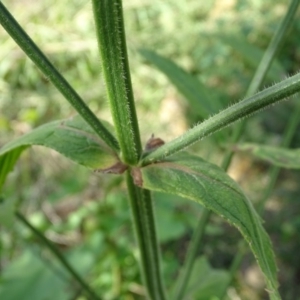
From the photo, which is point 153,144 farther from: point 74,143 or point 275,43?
point 275,43

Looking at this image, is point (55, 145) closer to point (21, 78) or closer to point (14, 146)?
point (14, 146)

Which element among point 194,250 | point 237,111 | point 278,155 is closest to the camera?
point 237,111

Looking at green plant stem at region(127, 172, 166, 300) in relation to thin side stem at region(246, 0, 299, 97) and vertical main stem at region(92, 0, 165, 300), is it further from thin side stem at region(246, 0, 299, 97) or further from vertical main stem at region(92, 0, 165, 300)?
thin side stem at region(246, 0, 299, 97)

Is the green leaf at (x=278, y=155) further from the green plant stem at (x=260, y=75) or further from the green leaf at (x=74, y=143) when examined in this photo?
the green leaf at (x=74, y=143)

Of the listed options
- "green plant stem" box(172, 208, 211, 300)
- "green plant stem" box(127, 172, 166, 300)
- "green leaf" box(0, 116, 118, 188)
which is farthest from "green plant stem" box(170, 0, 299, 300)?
"green leaf" box(0, 116, 118, 188)

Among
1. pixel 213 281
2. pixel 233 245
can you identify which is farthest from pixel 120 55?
pixel 233 245

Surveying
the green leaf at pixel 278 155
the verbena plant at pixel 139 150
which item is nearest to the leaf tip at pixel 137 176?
the verbena plant at pixel 139 150

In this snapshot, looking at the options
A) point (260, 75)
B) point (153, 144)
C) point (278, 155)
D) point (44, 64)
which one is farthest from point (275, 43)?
point (44, 64)
